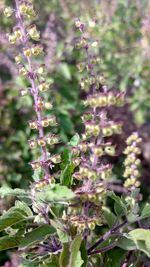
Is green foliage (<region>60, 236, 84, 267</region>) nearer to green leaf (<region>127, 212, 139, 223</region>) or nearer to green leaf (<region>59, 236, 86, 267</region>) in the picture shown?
green leaf (<region>59, 236, 86, 267</region>)

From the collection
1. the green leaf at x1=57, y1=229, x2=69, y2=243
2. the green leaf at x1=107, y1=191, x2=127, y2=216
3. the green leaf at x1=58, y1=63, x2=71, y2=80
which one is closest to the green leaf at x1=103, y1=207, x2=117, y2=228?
the green leaf at x1=107, y1=191, x2=127, y2=216

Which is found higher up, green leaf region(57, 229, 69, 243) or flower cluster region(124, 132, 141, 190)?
flower cluster region(124, 132, 141, 190)

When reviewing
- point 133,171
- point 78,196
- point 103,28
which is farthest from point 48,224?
point 103,28

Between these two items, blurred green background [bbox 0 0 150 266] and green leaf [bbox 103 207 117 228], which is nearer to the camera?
green leaf [bbox 103 207 117 228]

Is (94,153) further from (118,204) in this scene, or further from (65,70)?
(65,70)

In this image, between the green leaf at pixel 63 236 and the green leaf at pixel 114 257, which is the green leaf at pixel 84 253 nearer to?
the green leaf at pixel 63 236

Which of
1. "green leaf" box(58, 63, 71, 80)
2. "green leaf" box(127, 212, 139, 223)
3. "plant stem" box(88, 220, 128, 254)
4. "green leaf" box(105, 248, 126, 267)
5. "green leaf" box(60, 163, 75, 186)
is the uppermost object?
"green leaf" box(58, 63, 71, 80)

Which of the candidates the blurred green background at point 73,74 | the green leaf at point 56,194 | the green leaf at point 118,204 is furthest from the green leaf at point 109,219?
the blurred green background at point 73,74
